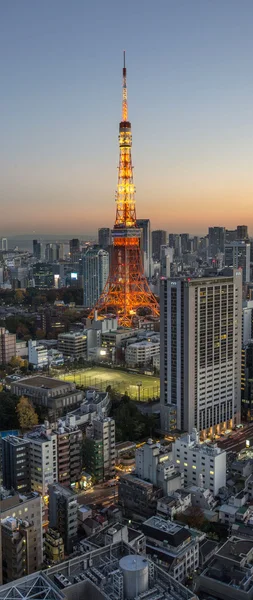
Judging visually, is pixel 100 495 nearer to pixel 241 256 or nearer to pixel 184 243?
pixel 241 256

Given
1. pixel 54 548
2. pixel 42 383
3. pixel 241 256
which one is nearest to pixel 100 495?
pixel 54 548

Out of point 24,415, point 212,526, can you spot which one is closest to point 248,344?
point 24,415

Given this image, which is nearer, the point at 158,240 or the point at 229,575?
the point at 229,575

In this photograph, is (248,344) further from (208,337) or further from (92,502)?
(92,502)

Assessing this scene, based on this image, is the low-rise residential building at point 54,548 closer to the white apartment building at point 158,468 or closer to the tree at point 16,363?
the white apartment building at point 158,468

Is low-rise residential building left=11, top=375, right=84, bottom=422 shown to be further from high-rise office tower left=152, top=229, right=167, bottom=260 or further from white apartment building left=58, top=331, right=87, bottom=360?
high-rise office tower left=152, top=229, right=167, bottom=260

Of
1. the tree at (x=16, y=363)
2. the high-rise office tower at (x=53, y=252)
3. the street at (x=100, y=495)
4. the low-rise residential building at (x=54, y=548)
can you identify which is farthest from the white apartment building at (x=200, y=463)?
the high-rise office tower at (x=53, y=252)
